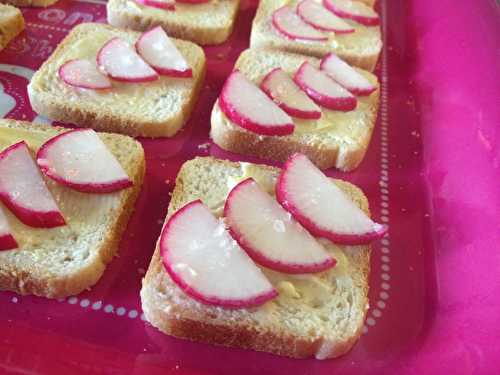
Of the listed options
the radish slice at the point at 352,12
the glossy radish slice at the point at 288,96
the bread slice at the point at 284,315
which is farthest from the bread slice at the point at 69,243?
the radish slice at the point at 352,12

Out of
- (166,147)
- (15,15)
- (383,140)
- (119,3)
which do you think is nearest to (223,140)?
(166,147)

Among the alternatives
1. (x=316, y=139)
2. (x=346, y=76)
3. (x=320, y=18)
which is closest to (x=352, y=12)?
(x=320, y=18)

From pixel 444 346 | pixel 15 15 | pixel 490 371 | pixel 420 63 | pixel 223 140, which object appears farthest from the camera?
pixel 420 63

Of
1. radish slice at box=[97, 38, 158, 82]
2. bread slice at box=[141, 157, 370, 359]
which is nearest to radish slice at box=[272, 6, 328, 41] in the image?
radish slice at box=[97, 38, 158, 82]

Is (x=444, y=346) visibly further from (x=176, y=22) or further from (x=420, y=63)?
(x=176, y=22)

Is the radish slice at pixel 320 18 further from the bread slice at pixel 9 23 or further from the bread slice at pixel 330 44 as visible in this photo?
the bread slice at pixel 9 23

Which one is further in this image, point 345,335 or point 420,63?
point 420,63
